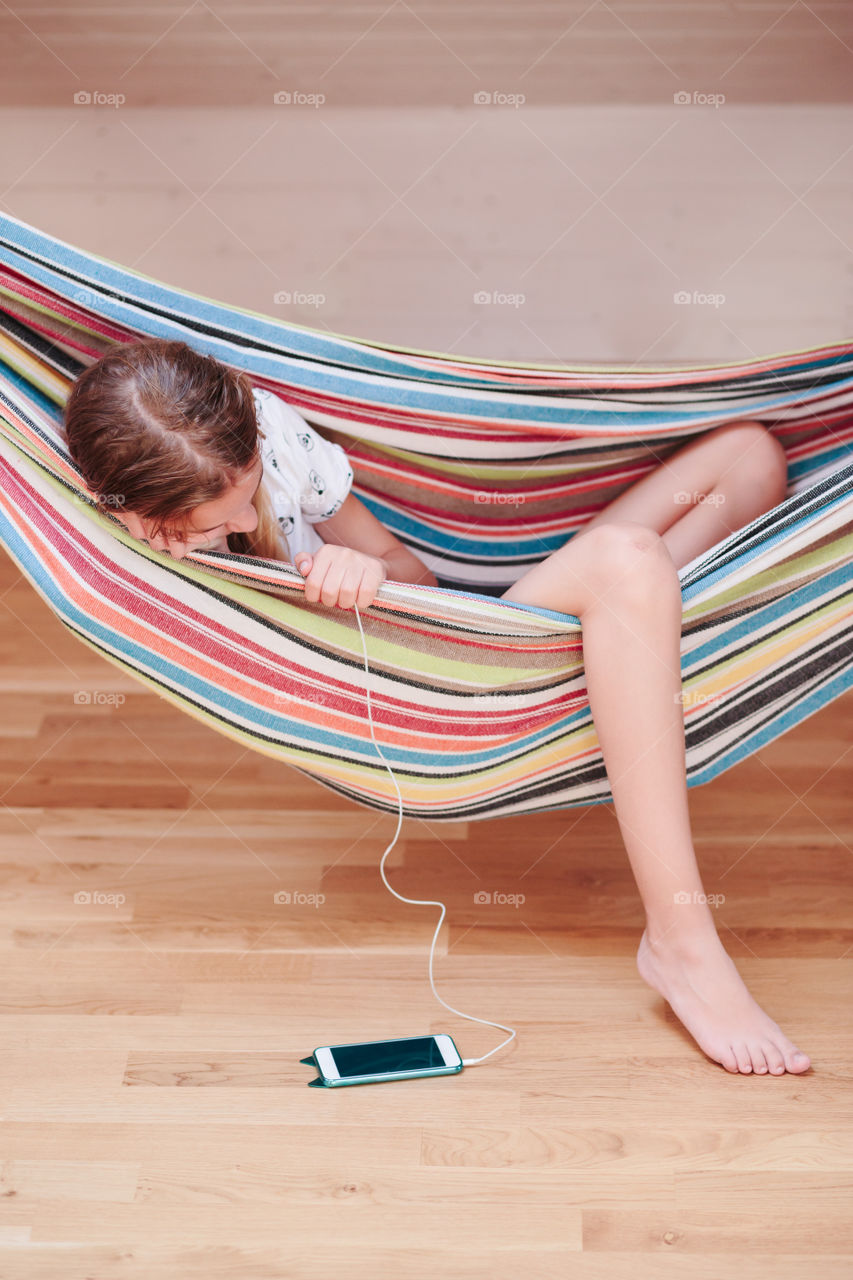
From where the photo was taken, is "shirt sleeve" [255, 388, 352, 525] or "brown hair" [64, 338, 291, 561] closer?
"brown hair" [64, 338, 291, 561]

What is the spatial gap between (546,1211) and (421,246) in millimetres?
2331

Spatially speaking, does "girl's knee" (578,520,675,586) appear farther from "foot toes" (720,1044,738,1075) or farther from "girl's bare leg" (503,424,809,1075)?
"foot toes" (720,1044,738,1075)

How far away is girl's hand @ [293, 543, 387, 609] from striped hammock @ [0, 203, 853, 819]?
2cm

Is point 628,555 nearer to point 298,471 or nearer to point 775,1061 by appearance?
point 298,471

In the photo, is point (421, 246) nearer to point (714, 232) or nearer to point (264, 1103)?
point (714, 232)

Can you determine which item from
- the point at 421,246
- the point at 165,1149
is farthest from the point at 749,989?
the point at 421,246

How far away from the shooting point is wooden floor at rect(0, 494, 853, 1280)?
3.22ft

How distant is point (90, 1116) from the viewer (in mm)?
1096

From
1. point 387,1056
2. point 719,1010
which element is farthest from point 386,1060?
point 719,1010

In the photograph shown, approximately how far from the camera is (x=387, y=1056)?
3.80ft

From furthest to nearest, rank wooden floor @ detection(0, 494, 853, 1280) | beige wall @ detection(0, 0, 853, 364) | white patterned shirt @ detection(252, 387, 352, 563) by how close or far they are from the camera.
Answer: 1. beige wall @ detection(0, 0, 853, 364)
2. white patterned shirt @ detection(252, 387, 352, 563)
3. wooden floor @ detection(0, 494, 853, 1280)

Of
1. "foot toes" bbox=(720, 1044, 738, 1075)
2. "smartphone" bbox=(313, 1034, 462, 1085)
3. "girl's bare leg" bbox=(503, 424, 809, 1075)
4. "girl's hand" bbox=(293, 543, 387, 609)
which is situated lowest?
"smartphone" bbox=(313, 1034, 462, 1085)

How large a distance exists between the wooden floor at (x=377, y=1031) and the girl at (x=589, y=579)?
0.26ft

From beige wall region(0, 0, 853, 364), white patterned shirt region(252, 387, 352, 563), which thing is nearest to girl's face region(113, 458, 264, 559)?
white patterned shirt region(252, 387, 352, 563)
